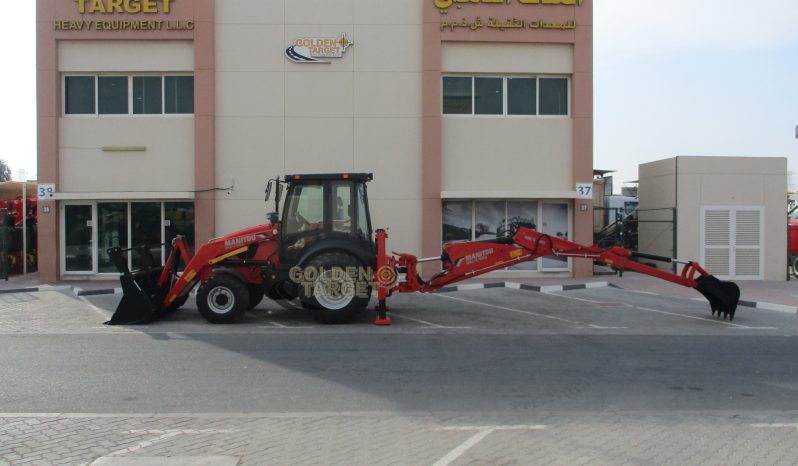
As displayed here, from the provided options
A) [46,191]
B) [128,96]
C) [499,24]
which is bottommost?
[46,191]

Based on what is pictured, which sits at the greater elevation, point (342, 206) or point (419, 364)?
point (342, 206)

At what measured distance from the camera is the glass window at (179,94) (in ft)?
65.0

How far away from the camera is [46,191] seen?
64.1 ft

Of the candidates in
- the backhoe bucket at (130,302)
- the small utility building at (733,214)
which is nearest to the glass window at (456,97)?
the small utility building at (733,214)

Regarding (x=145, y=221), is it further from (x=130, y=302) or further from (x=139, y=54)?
(x=130, y=302)

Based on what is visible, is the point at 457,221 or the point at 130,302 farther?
the point at 457,221

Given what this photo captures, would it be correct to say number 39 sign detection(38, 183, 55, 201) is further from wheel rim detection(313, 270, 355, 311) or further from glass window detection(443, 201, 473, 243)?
wheel rim detection(313, 270, 355, 311)

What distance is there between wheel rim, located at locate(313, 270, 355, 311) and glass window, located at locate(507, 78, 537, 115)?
10.2 m

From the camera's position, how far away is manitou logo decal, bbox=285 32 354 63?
1956 cm

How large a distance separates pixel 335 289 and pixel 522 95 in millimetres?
10728

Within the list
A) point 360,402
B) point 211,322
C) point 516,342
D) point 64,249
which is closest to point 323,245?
point 211,322

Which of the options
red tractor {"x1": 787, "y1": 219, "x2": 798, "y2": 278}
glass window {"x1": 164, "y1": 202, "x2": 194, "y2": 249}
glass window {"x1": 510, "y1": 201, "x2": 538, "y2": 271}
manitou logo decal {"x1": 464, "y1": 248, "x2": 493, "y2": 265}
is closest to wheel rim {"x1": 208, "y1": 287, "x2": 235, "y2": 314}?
manitou logo decal {"x1": 464, "y1": 248, "x2": 493, "y2": 265}

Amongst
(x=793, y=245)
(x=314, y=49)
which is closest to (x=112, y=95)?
(x=314, y=49)

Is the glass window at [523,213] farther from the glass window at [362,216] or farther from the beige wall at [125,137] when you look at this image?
the beige wall at [125,137]
